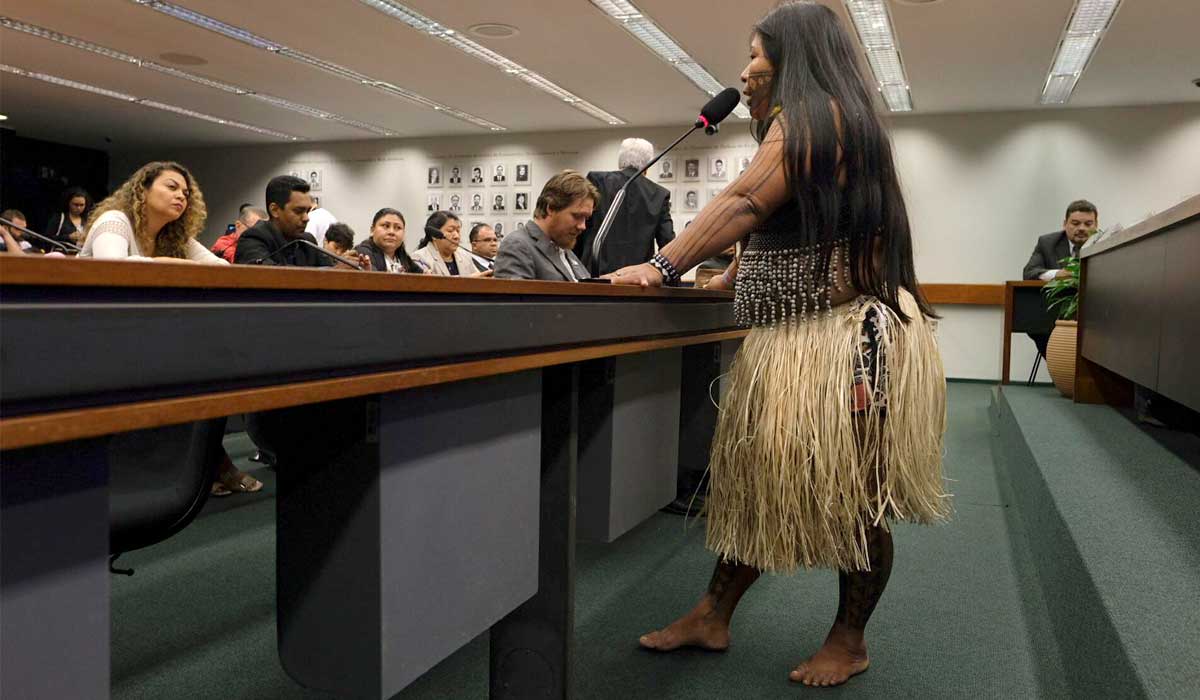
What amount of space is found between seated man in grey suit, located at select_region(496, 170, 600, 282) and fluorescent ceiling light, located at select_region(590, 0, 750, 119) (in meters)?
3.02

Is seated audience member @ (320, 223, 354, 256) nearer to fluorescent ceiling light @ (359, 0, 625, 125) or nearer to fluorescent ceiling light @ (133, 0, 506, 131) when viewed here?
fluorescent ceiling light @ (359, 0, 625, 125)

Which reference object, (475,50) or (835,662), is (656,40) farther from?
(835,662)

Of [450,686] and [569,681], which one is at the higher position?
[569,681]

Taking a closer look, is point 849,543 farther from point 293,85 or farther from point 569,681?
point 293,85

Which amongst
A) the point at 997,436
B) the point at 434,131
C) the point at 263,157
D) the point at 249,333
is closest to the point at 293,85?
the point at 434,131

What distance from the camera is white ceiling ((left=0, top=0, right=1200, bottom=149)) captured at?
5.70 meters

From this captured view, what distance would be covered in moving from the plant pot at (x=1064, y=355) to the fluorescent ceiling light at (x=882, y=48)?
254 cm

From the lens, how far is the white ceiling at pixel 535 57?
5.70m

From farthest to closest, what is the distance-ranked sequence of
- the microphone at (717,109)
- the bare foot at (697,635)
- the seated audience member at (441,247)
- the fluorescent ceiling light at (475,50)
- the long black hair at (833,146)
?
the fluorescent ceiling light at (475,50) → the seated audience member at (441,247) → the bare foot at (697,635) → the microphone at (717,109) → the long black hair at (833,146)

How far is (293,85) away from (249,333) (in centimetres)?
833

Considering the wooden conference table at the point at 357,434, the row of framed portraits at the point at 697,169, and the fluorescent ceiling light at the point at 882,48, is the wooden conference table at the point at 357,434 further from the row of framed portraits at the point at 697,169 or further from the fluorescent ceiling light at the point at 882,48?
the row of framed portraits at the point at 697,169

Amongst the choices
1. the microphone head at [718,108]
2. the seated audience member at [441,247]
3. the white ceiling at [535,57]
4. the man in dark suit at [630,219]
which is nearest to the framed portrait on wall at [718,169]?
the white ceiling at [535,57]

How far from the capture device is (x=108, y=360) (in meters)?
0.56

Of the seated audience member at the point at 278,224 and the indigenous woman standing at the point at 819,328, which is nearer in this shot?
the indigenous woman standing at the point at 819,328
